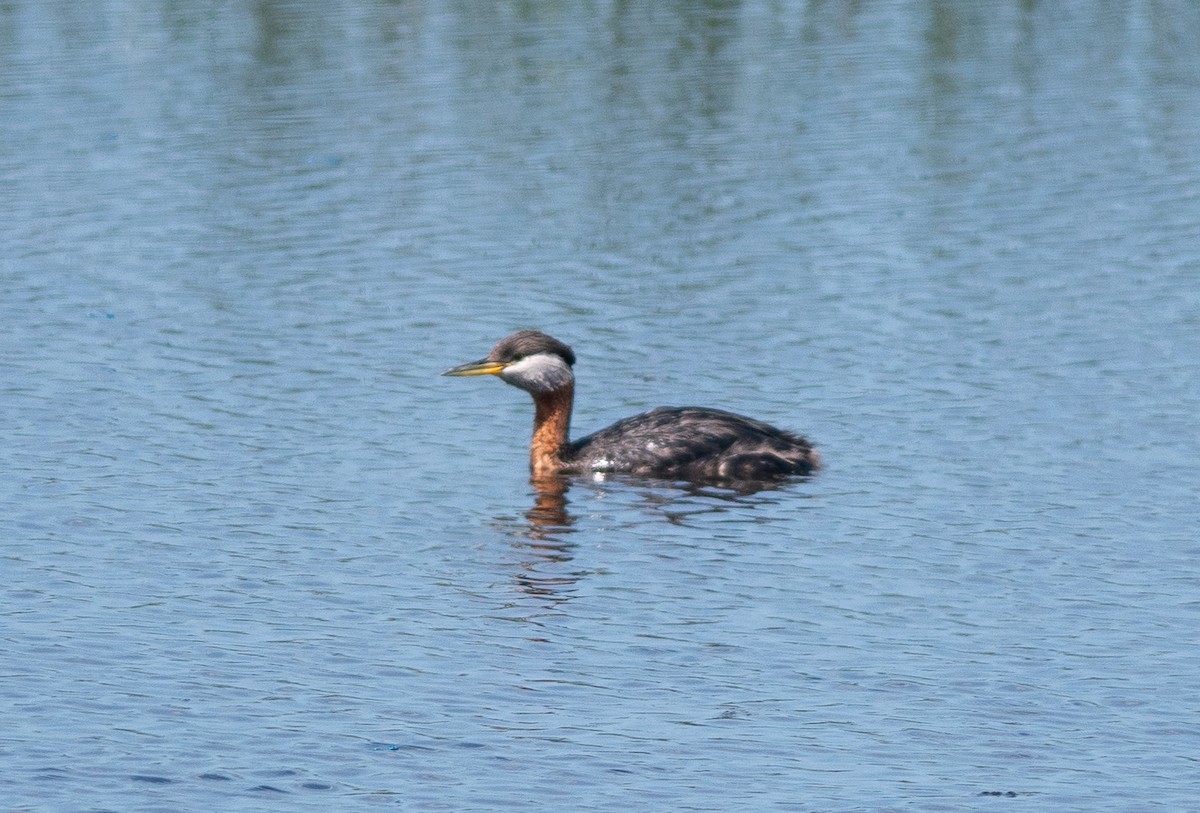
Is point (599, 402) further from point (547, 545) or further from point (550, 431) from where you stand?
point (547, 545)

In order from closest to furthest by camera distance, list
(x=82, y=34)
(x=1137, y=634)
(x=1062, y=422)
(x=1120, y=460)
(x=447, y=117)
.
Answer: (x=1137, y=634) < (x=1120, y=460) < (x=1062, y=422) < (x=447, y=117) < (x=82, y=34)

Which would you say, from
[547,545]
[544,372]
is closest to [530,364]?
[544,372]

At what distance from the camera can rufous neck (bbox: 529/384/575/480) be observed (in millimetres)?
17266

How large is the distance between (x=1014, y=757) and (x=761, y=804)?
50.3 inches

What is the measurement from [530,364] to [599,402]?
1298 millimetres

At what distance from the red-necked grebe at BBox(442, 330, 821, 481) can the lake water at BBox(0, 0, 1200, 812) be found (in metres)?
0.36

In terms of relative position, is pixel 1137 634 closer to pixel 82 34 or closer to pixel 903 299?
pixel 903 299

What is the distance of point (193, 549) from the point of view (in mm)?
14555

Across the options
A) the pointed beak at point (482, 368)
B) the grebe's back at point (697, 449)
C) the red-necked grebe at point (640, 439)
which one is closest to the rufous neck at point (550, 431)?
the red-necked grebe at point (640, 439)

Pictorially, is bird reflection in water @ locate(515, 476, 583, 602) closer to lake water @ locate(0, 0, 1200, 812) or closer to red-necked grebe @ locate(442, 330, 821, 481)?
lake water @ locate(0, 0, 1200, 812)

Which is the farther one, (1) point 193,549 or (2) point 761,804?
(1) point 193,549

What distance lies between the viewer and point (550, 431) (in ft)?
57.4

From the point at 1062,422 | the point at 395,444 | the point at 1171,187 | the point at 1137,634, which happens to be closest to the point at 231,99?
the point at 1171,187

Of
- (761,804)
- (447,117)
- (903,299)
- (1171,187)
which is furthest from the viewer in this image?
(447,117)
